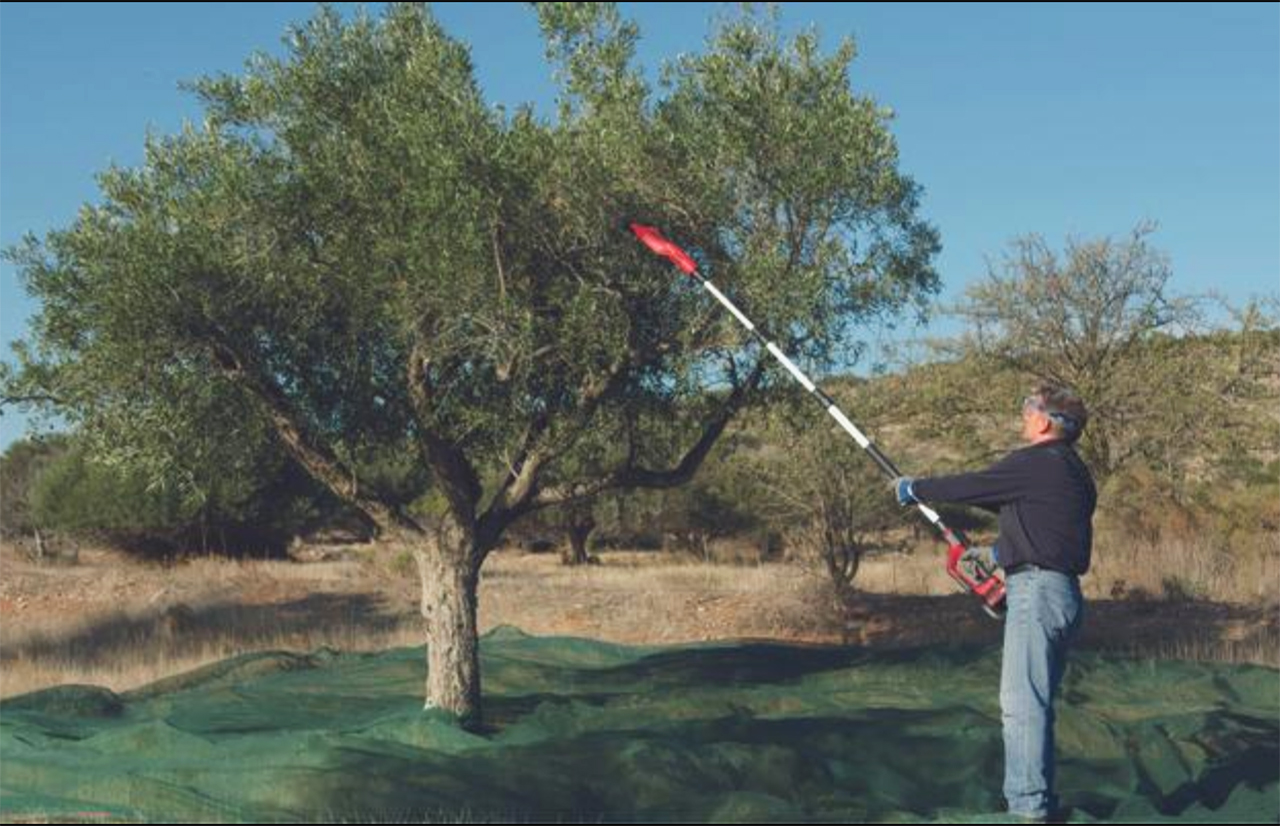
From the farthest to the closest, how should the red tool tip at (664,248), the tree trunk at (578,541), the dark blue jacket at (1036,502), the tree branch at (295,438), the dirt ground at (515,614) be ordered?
the tree trunk at (578,541) < the dirt ground at (515,614) < the tree branch at (295,438) < the red tool tip at (664,248) < the dark blue jacket at (1036,502)

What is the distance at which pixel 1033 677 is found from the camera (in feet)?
22.2

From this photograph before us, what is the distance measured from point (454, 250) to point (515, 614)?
1277cm

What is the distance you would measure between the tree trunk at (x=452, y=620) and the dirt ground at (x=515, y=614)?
217 inches

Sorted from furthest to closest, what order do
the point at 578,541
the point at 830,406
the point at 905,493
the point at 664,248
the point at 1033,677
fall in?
the point at 578,541, the point at 664,248, the point at 830,406, the point at 905,493, the point at 1033,677

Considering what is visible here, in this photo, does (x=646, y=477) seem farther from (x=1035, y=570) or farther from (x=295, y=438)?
(x=1035, y=570)

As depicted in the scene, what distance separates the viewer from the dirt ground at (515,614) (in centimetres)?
1741

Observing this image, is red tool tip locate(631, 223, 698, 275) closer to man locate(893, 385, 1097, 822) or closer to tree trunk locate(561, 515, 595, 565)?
man locate(893, 385, 1097, 822)

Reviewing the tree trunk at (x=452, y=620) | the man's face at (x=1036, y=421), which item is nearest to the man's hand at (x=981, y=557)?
the man's face at (x=1036, y=421)

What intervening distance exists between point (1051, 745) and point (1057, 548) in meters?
0.89

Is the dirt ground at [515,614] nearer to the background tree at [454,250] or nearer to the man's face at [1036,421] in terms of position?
the background tree at [454,250]

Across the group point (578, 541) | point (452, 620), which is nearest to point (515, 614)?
point (452, 620)

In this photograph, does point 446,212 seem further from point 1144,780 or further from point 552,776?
point 1144,780

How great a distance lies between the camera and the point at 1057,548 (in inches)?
269

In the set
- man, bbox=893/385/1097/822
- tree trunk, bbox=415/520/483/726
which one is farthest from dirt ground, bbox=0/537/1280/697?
man, bbox=893/385/1097/822
